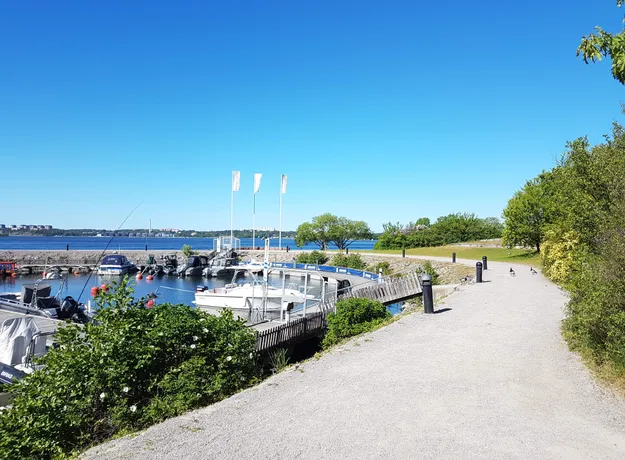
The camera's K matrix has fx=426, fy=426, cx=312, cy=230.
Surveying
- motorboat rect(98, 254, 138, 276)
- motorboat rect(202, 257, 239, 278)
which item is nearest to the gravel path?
motorboat rect(202, 257, 239, 278)

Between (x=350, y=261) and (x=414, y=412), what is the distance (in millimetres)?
48142

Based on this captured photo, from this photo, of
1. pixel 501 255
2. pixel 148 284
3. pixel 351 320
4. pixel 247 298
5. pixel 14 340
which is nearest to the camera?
pixel 14 340

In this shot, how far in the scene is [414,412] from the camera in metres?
6.27

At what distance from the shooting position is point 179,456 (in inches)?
198

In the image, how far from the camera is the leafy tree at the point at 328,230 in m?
81.6

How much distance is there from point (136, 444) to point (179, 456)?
76 centimetres

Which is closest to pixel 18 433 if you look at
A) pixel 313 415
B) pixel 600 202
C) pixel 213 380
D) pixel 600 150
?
pixel 213 380

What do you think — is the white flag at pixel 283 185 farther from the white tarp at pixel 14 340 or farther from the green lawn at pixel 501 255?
the white tarp at pixel 14 340

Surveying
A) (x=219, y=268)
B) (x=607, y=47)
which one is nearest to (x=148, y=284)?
(x=219, y=268)

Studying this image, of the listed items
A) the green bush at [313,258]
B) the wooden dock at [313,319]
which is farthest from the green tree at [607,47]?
the green bush at [313,258]

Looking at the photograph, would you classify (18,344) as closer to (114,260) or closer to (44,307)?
(44,307)

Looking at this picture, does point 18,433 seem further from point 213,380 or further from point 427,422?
point 427,422

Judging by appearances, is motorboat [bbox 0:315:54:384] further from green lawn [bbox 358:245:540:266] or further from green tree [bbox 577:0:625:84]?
green lawn [bbox 358:245:540:266]

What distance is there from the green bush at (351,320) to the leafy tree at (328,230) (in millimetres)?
65664
